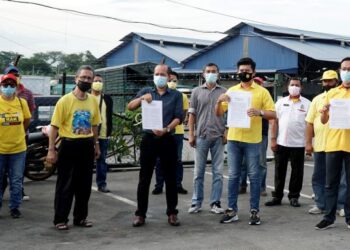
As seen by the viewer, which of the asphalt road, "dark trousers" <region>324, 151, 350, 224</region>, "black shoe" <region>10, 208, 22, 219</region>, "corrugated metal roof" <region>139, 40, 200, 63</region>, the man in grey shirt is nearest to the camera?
the asphalt road

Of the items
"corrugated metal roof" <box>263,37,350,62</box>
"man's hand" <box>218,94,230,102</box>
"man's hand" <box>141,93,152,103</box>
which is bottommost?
"man's hand" <box>141,93,152,103</box>

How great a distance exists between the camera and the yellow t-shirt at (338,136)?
6.00 metres

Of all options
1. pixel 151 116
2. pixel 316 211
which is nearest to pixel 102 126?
pixel 151 116

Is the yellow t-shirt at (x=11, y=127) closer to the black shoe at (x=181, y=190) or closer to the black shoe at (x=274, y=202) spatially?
the black shoe at (x=181, y=190)

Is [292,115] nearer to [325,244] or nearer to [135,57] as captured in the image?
[325,244]

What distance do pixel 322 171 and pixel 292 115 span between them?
1005mm

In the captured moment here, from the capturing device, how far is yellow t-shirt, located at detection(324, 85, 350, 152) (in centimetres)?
600

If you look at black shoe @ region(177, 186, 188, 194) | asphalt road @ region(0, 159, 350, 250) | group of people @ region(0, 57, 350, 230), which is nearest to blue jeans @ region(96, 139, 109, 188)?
asphalt road @ region(0, 159, 350, 250)

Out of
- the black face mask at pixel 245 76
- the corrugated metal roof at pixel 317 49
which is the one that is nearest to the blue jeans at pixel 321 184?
the black face mask at pixel 245 76

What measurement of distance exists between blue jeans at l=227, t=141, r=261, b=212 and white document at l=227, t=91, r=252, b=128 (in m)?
0.26

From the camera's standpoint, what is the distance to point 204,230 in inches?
240

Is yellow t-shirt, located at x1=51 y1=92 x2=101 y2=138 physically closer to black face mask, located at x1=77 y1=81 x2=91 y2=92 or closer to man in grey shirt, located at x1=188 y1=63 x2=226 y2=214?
black face mask, located at x1=77 y1=81 x2=91 y2=92

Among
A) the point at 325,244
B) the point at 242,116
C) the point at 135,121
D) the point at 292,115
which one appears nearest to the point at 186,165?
the point at 135,121

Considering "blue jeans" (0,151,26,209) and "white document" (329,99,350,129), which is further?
"blue jeans" (0,151,26,209)
